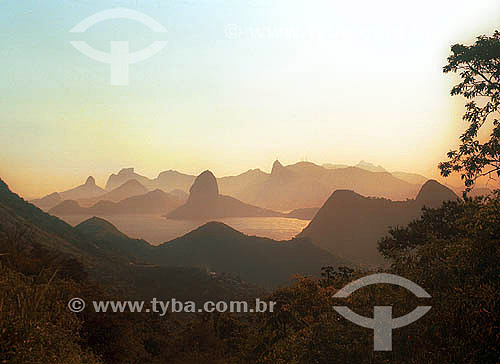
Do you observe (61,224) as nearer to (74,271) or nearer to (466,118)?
(74,271)

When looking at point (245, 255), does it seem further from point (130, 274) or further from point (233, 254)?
point (130, 274)

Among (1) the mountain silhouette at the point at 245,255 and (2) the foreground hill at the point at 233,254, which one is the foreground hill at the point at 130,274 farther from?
(1) the mountain silhouette at the point at 245,255

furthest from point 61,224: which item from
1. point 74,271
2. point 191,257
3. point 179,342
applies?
point 179,342

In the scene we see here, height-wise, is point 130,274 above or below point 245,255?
above

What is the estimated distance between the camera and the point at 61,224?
123 m

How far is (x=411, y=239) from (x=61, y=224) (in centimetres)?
13055
